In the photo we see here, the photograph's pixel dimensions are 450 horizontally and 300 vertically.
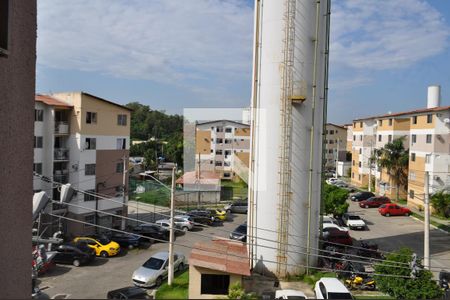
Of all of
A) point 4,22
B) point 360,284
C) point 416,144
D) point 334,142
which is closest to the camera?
point 4,22

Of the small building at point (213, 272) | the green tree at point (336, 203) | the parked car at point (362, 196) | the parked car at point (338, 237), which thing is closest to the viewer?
the small building at point (213, 272)

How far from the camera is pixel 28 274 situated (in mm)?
3377

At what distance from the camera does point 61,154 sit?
22781mm

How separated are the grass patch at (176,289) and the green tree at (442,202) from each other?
20.9 meters

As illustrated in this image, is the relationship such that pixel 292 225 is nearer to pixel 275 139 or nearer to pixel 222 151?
pixel 275 139

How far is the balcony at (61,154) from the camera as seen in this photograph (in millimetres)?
22406

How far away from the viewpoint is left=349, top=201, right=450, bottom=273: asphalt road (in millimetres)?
19234

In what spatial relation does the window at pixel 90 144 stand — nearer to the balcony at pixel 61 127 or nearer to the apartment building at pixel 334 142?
the balcony at pixel 61 127

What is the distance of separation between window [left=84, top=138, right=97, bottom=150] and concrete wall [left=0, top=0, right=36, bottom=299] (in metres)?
21.5

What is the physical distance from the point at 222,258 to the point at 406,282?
571 centimetres

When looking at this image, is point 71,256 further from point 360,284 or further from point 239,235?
point 360,284

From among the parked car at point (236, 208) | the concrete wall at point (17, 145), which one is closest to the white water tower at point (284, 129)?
the concrete wall at point (17, 145)

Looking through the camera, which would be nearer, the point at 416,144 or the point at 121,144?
the point at 121,144

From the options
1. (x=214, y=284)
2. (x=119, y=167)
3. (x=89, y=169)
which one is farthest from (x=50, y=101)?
(x=214, y=284)
